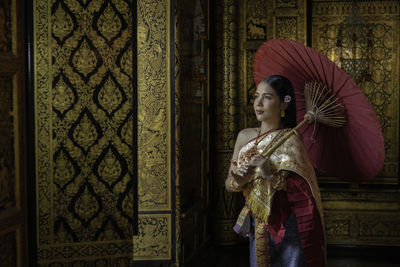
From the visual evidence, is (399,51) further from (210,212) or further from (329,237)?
(210,212)

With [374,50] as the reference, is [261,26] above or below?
above

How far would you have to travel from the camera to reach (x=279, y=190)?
197cm

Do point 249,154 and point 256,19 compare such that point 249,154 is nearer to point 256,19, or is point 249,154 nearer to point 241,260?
point 241,260

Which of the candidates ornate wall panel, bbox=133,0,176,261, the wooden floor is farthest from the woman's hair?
the wooden floor

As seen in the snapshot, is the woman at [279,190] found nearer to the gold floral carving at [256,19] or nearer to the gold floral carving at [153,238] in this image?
the gold floral carving at [153,238]

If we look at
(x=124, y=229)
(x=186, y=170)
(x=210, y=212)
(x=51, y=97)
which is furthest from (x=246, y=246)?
(x=51, y=97)

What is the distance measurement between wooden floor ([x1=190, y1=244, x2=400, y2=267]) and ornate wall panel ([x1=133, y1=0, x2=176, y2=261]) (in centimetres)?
83

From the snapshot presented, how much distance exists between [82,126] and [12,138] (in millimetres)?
275

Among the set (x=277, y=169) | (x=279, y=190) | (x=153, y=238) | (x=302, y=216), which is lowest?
(x=153, y=238)

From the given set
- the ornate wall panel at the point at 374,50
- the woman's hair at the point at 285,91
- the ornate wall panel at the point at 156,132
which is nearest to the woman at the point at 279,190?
the woman's hair at the point at 285,91

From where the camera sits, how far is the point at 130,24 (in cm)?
179

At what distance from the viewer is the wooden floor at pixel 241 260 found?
3.98 meters

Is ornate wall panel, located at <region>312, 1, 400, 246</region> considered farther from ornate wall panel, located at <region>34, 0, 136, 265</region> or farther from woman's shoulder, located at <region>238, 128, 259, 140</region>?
ornate wall panel, located at <region>34, 0, 136, 265</region>

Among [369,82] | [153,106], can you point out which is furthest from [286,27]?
[153,106]
